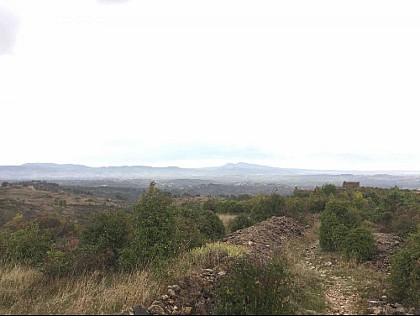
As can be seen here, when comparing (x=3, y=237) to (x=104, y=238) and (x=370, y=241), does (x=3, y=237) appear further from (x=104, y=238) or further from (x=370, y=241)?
(x=370, y=241)

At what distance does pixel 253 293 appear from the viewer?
600 centimetres

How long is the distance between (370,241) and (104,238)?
9.71 meters

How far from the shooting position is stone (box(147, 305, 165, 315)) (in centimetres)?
577

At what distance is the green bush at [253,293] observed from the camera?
5.79 m

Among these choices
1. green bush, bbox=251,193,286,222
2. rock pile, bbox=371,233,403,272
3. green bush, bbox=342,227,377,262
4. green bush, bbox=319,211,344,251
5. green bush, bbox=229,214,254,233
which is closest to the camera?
rock pile, bbox=371,233,403,272

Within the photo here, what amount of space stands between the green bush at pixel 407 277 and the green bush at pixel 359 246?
340 centimetres

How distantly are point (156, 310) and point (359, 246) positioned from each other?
31.2ft

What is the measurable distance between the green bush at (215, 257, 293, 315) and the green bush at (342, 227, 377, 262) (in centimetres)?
673

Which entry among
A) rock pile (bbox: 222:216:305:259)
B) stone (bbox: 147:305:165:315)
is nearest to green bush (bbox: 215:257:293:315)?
stone (bbox: 147:305:165:315)

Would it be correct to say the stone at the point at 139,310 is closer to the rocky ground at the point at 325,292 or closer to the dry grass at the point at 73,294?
the rocky ground at the point at 325,292

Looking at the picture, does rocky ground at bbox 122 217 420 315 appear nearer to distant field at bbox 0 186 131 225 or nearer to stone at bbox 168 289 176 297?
stone at bbox 168 289 176 297

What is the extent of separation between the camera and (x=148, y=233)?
9.10 m

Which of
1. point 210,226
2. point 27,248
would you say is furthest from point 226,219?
point 27,248

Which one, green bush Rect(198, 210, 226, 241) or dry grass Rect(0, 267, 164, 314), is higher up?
dry grass Rect(0, 267, 164, 314)
